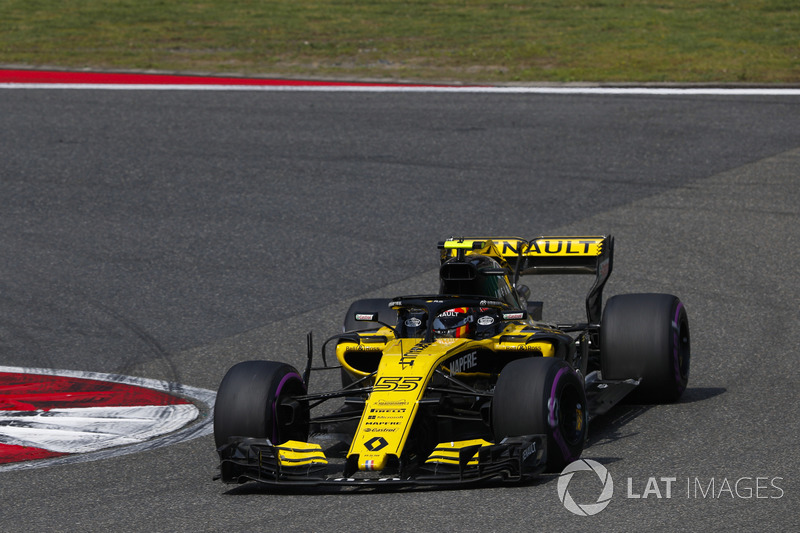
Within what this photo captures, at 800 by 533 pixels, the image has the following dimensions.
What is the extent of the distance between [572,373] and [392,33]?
19.7m

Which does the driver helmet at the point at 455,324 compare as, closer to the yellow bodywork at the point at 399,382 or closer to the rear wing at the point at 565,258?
the yellow bodywork at the point at 399,382

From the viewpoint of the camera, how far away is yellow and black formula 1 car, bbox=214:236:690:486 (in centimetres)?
691

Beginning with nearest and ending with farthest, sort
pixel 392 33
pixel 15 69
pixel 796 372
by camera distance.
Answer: pixel 796 372
pixel 15 69
pixel 392 33

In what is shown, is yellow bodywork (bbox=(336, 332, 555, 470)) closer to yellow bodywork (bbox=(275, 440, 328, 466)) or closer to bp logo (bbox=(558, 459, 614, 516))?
yellow bodywork (bbox=(275, 440, 328, 466))

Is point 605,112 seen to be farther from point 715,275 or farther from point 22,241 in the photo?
point 22,241

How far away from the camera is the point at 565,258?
9844mm

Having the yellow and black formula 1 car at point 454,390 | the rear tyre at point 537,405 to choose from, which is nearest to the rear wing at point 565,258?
the yellow and black formula 1 car at point 454,390

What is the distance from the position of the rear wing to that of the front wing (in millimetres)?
3049

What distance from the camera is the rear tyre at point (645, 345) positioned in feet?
28.8

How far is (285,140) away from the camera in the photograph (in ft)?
61.9

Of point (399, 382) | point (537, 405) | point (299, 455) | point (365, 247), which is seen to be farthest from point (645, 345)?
point (365, 247)

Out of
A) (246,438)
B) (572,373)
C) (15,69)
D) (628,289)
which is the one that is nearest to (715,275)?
(628,289)

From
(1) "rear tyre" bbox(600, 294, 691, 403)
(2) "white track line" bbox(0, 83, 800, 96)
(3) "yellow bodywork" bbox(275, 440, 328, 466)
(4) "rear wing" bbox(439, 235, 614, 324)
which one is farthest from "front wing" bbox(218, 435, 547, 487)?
(2) "white track line" bbox(0, 83, 800, 96)

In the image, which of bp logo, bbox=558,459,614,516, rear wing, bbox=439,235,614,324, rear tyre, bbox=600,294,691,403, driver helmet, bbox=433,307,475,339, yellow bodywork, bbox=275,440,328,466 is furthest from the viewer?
rear wing, bbox=439,235,614,324
